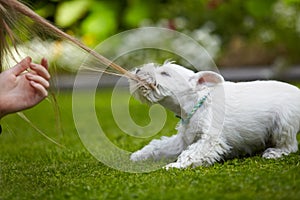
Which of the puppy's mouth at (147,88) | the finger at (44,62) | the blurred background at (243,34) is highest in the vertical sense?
the finger at (44,62)

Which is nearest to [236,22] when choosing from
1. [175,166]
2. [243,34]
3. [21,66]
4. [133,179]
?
[243,34]

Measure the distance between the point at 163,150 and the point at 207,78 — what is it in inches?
18.7

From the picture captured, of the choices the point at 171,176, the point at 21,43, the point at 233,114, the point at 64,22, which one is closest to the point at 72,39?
the point at 21,43

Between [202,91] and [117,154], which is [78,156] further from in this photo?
[202,91]

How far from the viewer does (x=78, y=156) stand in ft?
12.3

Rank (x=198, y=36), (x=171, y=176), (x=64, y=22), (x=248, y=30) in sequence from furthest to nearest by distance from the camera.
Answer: (x=248, y=30) → (x=198, y=36) → (x=64, y=22) → (x=171, y=176)

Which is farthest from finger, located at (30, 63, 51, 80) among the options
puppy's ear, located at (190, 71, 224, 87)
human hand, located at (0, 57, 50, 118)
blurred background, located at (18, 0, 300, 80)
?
blurred background, located at (18, 0, 300, 80)

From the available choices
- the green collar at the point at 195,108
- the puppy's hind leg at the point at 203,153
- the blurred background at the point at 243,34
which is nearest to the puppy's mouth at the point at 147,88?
the green collar at the point at 195,108

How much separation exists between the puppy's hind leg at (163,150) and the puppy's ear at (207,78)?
12.8 inches

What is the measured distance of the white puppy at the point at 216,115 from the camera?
3.21 m

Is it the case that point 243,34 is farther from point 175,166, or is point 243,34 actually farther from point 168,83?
point 175,166

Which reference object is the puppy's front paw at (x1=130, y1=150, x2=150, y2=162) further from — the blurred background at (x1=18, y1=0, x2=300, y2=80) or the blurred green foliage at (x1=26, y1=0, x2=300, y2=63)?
the blurred background at (x1=18, y1=0, x2=300, y2=80)

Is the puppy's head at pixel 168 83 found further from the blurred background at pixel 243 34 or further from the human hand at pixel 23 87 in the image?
the blurred background at pixel 243 34

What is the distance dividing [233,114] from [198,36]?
22.2 ft
